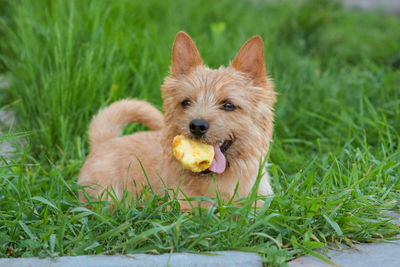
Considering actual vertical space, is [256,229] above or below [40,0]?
below

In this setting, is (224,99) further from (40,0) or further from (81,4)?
(40,0)

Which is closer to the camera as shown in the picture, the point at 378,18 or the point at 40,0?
the point at 40,0

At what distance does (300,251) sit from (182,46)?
1573 millimetres

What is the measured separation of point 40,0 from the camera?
6168 millimetres

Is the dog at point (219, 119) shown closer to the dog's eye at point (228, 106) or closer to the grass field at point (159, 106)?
the dog's eye at point (228, 106)

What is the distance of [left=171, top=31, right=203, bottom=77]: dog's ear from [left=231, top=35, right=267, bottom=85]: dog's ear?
0.92 feet

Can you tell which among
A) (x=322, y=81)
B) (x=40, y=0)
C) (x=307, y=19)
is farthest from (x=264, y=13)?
(x=40, y=0)

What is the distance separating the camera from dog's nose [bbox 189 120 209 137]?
2.95m

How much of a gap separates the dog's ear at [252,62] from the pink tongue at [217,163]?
22.7 inches

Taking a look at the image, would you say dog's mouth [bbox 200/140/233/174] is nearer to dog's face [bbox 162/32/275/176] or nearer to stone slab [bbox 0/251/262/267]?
dog's face [bbox 162/32/275/176]

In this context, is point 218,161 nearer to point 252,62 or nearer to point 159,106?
Answer: point 252,62

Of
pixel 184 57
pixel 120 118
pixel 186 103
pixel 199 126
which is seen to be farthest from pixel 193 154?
pixel 120 118

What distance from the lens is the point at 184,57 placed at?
3371mm

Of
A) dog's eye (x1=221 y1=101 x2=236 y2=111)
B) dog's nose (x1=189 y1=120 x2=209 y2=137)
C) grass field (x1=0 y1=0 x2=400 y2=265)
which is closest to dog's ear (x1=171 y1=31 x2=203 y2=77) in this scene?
dog's eye (x1=221 y1=101 x2=236 y2=111)
